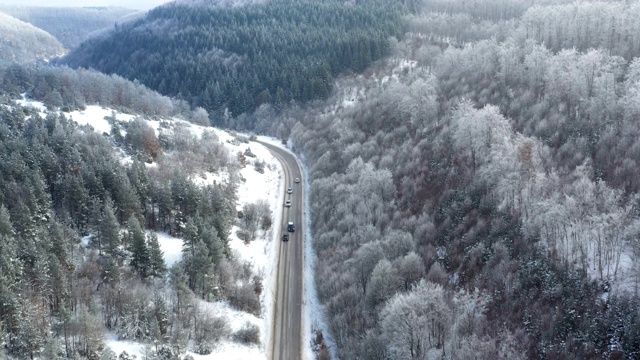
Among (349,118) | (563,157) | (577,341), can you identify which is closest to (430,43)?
(349,118)

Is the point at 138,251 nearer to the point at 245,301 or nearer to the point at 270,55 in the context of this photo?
the point at 245,301

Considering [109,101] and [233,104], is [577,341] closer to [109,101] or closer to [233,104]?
[109,101]

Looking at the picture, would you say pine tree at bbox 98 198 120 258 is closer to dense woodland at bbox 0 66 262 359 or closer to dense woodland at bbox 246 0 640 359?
dense woodland at bbox 0 66 262 359

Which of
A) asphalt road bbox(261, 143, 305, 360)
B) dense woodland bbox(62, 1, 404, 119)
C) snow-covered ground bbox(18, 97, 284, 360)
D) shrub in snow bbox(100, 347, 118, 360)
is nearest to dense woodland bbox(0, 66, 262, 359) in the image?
shrub in snow bbox(100, 347, 118, 360)

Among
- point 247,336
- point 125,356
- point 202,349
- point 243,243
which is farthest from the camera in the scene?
point 243,243

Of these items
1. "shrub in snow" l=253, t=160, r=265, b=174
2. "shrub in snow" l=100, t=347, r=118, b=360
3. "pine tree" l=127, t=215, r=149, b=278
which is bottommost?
"shrub in snow" l=253, t=160, r=265, b=174

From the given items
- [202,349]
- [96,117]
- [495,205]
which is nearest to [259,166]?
[96,117]
